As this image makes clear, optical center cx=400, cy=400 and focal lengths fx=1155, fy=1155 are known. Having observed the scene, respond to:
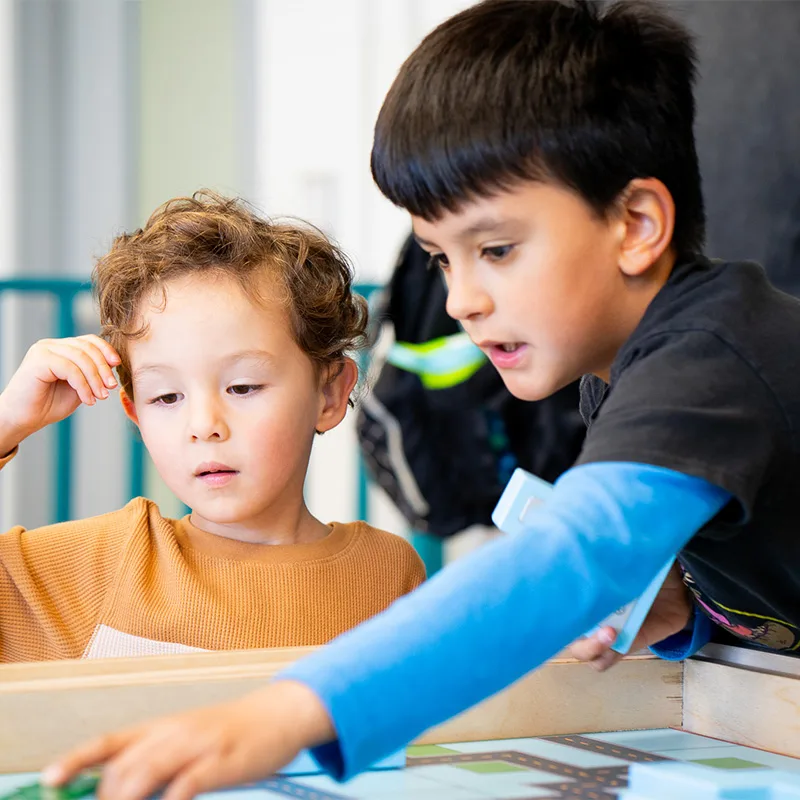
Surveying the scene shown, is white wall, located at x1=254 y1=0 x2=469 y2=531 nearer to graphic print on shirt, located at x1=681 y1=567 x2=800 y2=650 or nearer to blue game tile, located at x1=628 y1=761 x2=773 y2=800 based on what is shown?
graphic print on shirt, located at x1=681 y1=567 x2=800 y2=650

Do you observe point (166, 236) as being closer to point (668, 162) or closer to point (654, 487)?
point (668, 162)

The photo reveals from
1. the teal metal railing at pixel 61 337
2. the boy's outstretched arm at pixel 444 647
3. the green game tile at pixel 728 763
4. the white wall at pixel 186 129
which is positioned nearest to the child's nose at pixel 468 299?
the boy's outstretched arm at pixel 444 647

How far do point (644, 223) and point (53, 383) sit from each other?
2.04 ft

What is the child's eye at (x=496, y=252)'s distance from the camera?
776 millimetres

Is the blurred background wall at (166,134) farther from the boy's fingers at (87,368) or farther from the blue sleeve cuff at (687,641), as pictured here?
the blue sleeve cuff at (687,641)

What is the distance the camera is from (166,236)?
1181mm

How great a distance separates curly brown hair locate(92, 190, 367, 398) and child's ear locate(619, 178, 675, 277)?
0.41 metres

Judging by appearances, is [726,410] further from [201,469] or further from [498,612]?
[201,469]

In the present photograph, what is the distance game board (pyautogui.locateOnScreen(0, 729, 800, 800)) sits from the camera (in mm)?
620

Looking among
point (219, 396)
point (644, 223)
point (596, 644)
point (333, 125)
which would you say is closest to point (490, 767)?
point (596, 644)

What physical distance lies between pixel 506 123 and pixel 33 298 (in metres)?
2.18

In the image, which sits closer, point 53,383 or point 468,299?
point 468,299

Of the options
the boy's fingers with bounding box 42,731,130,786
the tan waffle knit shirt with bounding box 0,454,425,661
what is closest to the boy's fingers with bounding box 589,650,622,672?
the tan waffle knit shirt with bounding box 0,454,425,661

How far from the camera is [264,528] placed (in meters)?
1.15
